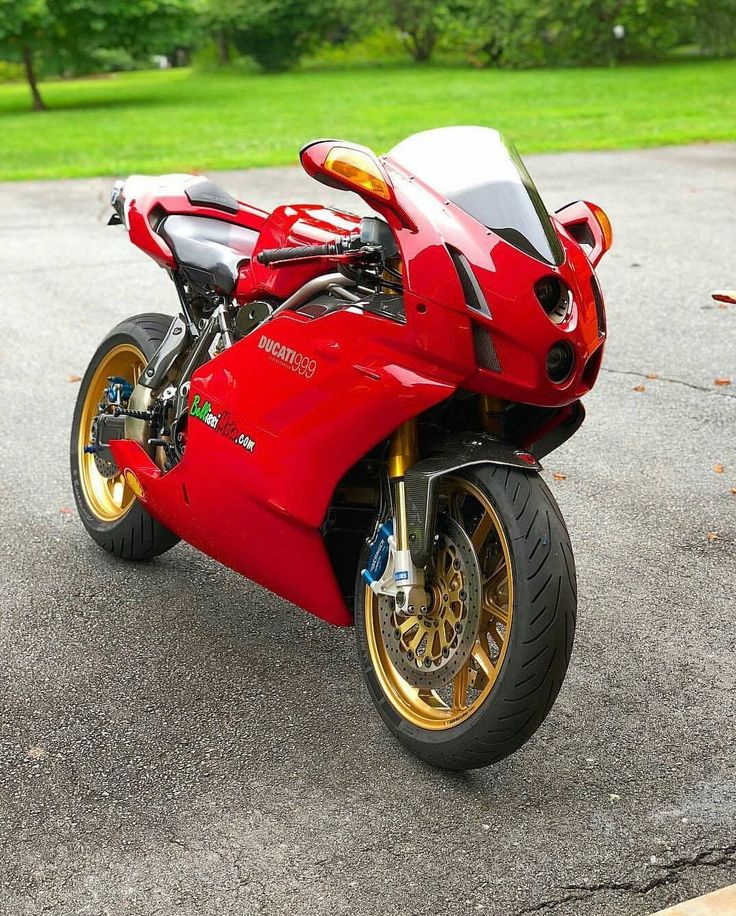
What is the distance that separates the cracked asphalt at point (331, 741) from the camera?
302 cm

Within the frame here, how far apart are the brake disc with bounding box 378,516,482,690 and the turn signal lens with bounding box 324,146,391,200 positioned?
858 mm

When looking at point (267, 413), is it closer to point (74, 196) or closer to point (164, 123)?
point (74, 196)

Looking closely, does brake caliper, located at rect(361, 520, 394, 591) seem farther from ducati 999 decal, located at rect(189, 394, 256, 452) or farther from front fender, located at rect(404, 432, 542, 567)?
ducati 999 decal, located at rect(189, 394, 256, 452)

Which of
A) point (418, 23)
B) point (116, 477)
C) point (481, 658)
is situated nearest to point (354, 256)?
point (481, 658)

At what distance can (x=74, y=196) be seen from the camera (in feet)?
45.2

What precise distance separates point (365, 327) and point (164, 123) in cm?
2302

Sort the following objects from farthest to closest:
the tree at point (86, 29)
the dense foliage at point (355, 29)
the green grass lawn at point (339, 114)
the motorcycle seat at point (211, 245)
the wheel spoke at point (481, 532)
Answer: the dense foliage at point (355, 29) → the tree at point (86, 29) → the green grass lawn at point (339, 114) → the motorcycle seat at point (211, 245) → the wheel spoke at point (481, 532)

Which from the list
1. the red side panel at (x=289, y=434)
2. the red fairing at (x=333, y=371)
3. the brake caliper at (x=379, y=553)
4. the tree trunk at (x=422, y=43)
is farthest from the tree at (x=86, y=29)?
the brake caliper at (x=379, y=553)

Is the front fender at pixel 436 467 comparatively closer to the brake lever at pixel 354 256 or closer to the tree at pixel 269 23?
the brake lever at pixel 354 256

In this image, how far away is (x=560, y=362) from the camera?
3146 mm

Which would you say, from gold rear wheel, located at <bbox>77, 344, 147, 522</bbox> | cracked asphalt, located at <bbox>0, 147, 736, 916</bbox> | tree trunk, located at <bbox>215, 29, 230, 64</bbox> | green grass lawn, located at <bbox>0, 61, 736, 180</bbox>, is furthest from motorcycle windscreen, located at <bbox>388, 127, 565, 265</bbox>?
tree trunk, located at <bbox>215, 29, 230, 64</bbox>

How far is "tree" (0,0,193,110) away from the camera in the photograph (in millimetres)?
29141

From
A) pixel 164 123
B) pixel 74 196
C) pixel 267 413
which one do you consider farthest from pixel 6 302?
pixel 164 123

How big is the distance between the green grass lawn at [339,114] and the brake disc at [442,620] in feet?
42.1
